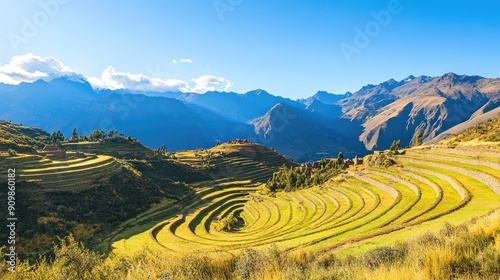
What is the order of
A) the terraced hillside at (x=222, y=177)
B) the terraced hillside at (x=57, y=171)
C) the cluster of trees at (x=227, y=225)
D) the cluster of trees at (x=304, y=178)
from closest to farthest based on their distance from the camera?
the terraced hillside at (x=57, y=171) → the cluster of trees at (x=227, y=225) → the terraced hillside at (x=222, y=177) → the cluster of trees at (x=304, y=178)

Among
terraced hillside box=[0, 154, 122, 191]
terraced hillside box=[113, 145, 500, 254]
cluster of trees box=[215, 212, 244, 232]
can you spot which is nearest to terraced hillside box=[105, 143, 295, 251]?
terraced hillside box=[113, 145, 500, 254]

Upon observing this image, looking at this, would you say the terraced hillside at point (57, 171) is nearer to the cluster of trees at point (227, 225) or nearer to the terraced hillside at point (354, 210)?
the terraced hillside at point (354, 210)

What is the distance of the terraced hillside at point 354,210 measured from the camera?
23562 millimetres

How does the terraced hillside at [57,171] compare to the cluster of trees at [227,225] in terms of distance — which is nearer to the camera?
the terraced hillside at [57,171]

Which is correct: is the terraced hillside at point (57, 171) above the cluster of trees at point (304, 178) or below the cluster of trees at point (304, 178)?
above

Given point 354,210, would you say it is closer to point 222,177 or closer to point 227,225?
point 227,225

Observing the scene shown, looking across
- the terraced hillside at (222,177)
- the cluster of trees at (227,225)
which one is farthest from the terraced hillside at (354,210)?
the terraced hillside at (222,177)

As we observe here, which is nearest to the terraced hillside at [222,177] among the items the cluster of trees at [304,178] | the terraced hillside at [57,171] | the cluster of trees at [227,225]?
the cluster of trees at [304,178]

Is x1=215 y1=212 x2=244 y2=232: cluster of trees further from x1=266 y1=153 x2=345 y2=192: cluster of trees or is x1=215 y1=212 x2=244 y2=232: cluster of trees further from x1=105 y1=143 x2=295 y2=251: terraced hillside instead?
x1=266 y1=153 x2=345 y2=192: cluster of trees

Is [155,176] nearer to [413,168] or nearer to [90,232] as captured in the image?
[90,232]

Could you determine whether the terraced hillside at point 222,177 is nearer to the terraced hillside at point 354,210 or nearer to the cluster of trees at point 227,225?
the terraced hillside at point 354,210

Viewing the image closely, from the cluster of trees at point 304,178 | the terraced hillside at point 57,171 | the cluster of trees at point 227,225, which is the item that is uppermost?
the terraced hillside at point 57,171

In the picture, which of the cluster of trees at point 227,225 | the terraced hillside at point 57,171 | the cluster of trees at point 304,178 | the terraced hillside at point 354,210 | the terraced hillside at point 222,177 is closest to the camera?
the terraced hillside at point 354,210

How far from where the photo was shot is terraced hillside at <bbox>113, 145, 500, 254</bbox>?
77.3ft
